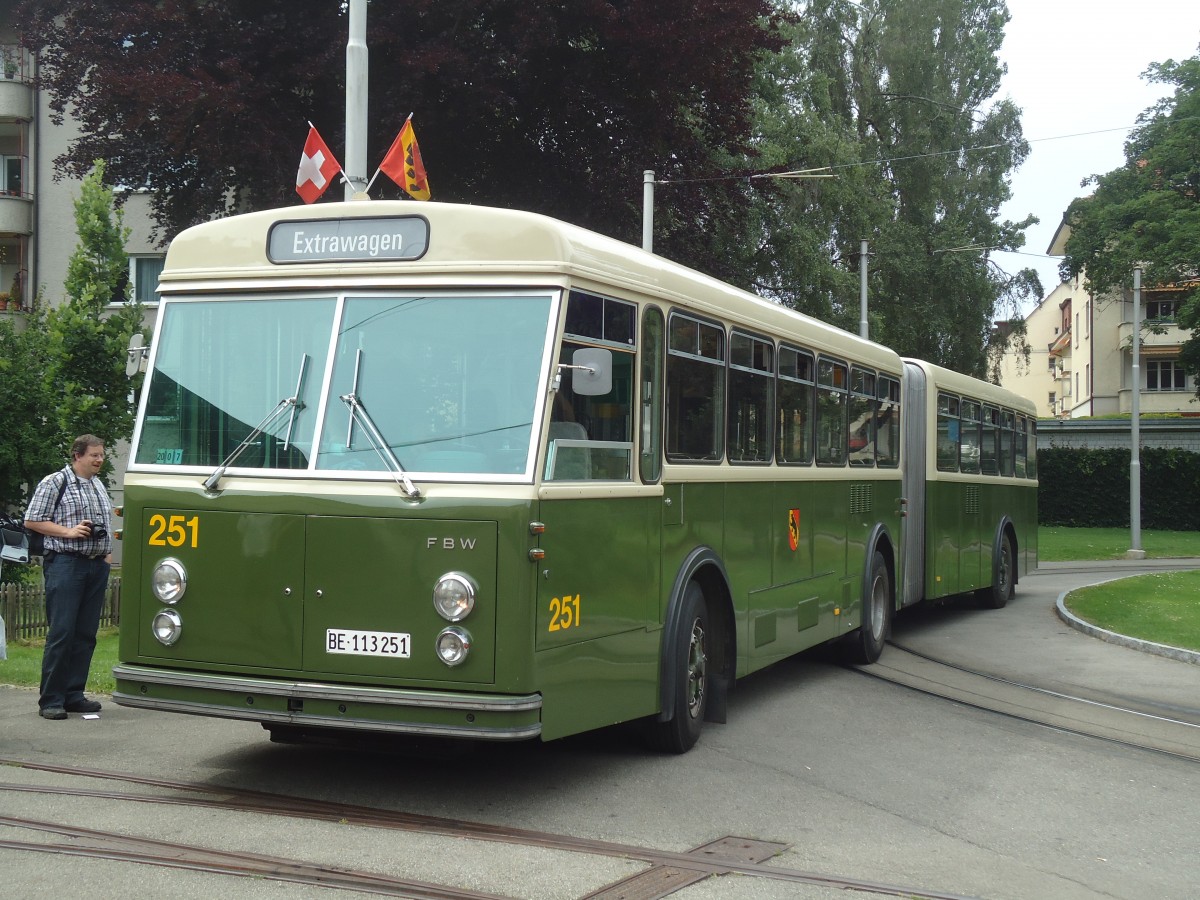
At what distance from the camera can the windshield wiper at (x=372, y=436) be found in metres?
6.77

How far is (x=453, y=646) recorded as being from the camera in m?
6.65

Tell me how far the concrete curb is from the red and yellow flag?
897 cm

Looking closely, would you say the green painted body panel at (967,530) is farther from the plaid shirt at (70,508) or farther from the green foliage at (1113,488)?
the green foliage at (1113,488)

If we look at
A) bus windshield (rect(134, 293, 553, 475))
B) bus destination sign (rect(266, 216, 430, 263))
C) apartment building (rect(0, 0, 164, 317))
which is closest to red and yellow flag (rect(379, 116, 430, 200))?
bus destination sign (rect(266, 216, 430, 263))

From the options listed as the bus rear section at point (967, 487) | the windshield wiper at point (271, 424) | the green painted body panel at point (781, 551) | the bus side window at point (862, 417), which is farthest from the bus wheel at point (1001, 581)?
the windshield wiper at point (271, 424)

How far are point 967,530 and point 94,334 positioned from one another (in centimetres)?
1180

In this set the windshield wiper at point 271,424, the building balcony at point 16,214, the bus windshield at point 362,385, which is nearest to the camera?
the bus windshield at point 362,385

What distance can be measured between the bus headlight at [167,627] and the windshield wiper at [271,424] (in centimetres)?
66

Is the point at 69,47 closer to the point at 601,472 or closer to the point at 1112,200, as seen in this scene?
the point at 601,472

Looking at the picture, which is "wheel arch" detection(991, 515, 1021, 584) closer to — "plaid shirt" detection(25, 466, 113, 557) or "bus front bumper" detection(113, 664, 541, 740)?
"plaid shirt" detection(25, 466, 113, 557)

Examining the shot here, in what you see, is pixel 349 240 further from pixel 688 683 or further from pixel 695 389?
pixel 688 683

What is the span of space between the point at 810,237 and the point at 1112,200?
736 inches

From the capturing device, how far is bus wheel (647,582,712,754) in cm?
828

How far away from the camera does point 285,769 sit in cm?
791
